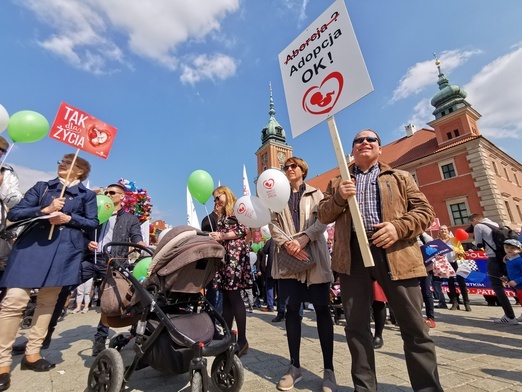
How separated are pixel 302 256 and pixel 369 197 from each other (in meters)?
0.82

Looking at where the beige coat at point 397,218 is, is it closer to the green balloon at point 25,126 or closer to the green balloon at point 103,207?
the green balloon at point 103,207

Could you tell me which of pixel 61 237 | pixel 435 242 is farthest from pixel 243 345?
pixel 435 242

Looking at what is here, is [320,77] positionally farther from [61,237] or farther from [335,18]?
[61,237]

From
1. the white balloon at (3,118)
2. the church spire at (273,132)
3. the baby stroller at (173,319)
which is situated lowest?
the baby stroller at (173,319)

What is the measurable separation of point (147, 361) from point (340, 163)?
2.13 metres

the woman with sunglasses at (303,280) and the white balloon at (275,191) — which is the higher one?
the white balloon at (275,191)

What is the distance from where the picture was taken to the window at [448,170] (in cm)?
2568

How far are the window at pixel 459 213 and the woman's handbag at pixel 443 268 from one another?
22406 millimetres

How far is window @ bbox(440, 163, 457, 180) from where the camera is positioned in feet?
84.3

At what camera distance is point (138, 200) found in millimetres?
7895

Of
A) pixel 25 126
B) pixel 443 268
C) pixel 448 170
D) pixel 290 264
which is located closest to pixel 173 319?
pixel 290 264

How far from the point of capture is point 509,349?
3.16 metres

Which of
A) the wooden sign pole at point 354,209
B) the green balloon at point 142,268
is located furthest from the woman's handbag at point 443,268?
the green balloon at point 142,268

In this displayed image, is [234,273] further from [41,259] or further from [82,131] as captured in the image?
[82,131]
